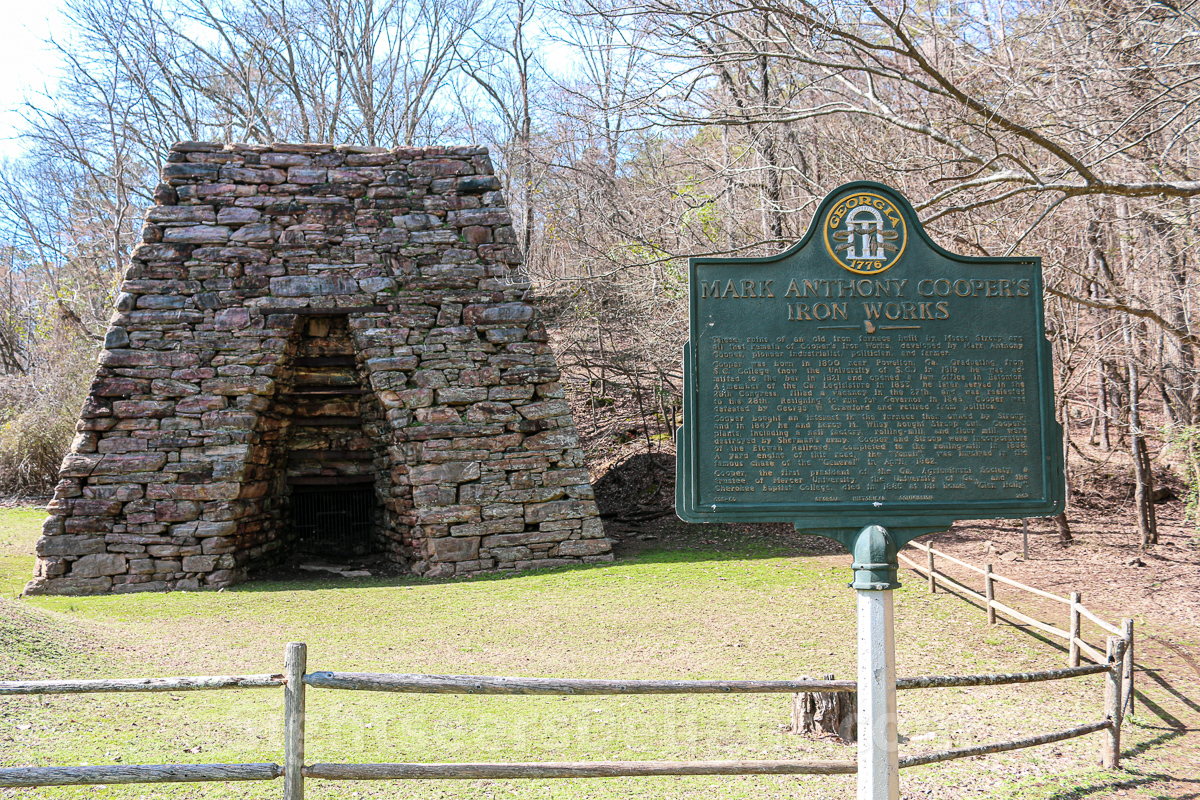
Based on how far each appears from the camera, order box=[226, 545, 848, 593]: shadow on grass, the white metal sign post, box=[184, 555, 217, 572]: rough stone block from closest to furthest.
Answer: the white metal sign post → box=[184, 555, 217, 572]: rough stone block → box=[226, 545, 848, 593]: shadow on grass

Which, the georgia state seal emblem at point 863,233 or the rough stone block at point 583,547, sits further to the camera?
the rough stone block at point 583,547

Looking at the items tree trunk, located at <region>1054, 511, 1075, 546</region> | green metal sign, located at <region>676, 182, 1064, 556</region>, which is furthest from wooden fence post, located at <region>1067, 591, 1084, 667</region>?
tree trunk, located at <region>1054, 511, 1075, 546</region>

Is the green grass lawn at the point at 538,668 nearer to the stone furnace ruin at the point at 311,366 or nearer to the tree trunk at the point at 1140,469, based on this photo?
the stone furnace ruin at the point at 311,366

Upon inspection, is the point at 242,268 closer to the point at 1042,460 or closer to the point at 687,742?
the point at 687,742

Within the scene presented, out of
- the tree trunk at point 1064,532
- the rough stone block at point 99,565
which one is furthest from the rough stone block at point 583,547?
the tree trunk at point 1064,532

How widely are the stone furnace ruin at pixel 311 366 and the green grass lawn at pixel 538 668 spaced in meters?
0.75

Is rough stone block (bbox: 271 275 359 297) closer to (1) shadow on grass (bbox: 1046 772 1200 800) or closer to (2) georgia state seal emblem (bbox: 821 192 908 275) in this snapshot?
(2) georgia state seal emblem (bbox: 821 192 908 275)

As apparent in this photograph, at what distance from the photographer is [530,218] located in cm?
2345

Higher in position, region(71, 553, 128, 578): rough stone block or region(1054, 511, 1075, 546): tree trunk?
region(1054, 511, 1075, 546): tree trunk

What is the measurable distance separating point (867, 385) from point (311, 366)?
31.1 feet

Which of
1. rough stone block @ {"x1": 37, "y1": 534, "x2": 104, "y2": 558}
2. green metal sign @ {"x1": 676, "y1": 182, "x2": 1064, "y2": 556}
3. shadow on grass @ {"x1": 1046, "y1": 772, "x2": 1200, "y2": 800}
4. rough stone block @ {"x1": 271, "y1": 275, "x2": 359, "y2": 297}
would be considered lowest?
shadow on grass @ {"x1": 1046, "y1": 772, "x2": 1200, "y2": 800}

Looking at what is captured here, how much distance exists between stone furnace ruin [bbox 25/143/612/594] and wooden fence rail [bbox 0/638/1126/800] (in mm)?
6855

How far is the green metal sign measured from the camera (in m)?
3.60

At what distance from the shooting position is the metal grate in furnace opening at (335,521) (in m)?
13.1
